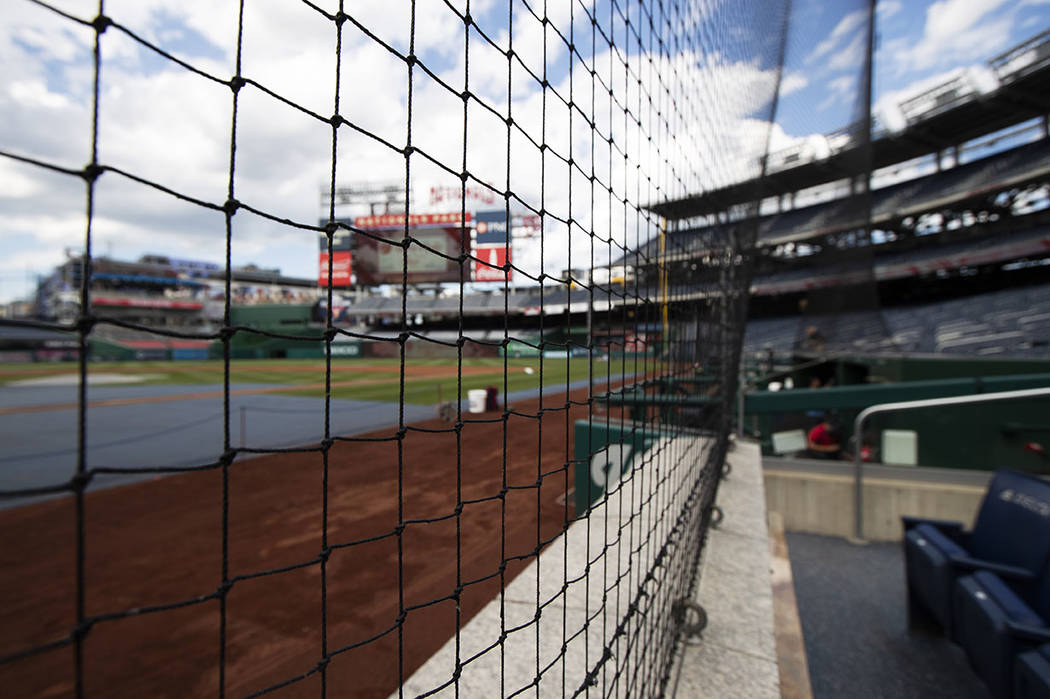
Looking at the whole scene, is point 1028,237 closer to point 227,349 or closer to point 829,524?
point 829,524

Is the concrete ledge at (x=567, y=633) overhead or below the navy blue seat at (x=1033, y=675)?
overhead

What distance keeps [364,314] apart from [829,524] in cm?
2716

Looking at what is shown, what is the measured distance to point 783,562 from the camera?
3.11 m

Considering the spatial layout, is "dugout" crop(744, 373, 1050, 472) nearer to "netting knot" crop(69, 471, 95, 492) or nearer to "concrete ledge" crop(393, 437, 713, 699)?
"concrete ledge" crop(393, 437, 713, 699)

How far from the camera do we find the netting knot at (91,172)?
1.97ft

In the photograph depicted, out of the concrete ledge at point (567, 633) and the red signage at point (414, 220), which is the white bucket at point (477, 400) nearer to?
the concrete ledge at point (567, 633)

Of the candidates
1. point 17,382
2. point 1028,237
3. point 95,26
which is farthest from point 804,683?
point 17,382

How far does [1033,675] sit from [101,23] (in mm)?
2722

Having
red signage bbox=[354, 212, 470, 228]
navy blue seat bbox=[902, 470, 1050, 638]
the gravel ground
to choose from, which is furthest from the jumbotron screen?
navy blue seat bbox=[902, 470, 1050, 638]

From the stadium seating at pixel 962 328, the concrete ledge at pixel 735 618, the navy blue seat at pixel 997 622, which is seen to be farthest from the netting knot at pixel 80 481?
the stadium seating at pixel 962 328

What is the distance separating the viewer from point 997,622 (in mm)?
1753

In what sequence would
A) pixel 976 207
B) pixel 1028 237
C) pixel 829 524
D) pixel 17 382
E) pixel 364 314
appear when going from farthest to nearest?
1. pixel 364 314
2. pixel 976 207
3. pixel 17 382
4. pixel 1028 237
5. pixel 829 524

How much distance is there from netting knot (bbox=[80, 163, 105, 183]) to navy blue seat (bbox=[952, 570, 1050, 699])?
273 centimetres

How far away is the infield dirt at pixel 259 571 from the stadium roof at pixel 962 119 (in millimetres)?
11566
